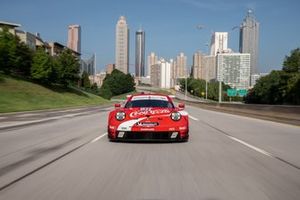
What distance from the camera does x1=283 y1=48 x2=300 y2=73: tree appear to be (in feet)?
387

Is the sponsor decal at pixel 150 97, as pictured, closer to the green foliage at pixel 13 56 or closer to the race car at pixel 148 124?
the race car at pixel 148 124

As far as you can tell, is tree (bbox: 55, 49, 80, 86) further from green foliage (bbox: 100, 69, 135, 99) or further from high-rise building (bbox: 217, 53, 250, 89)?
green foliage (bbox: 100, 69, 135, 99)

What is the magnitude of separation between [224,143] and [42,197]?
8086 millimetres

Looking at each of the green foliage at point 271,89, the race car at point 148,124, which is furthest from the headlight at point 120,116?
the green foliage at point 271,89

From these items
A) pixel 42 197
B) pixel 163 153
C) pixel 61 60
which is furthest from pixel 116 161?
pixel 61 60

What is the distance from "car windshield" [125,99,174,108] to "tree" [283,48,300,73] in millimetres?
110260

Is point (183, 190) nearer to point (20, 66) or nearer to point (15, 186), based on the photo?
point (15, 186)

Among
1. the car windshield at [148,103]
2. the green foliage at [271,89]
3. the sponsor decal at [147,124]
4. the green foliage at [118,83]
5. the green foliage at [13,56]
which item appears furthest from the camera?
the green foliage at [118,83]

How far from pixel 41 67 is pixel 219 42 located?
37159 mm

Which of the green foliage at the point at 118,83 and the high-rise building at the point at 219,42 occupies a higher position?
the high-rise building at the point at 219,42

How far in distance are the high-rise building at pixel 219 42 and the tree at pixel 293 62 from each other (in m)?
37.8

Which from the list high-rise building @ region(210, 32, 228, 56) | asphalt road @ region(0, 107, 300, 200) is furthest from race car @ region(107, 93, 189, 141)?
high-rise building @ region(210, 32, 228, 56)

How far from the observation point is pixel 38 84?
8631cm

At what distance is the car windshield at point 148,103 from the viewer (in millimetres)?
13609
